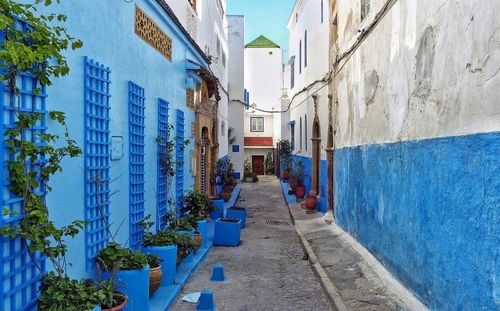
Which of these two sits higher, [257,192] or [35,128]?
[35,128]

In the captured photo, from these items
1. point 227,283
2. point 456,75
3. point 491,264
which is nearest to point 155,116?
point 227,283

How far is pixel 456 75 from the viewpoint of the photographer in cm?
436

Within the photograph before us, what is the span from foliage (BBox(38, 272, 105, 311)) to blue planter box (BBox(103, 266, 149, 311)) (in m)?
0.98

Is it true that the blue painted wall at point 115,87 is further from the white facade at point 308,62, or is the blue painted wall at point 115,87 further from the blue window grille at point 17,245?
the white facade at point 308,62

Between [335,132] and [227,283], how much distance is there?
18.3 feet

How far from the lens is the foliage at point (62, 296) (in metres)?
3.64

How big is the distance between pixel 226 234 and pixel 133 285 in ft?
17.1

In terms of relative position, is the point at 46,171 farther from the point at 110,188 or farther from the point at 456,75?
the point at 456,75

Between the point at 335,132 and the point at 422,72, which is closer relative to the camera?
the point at 422,72

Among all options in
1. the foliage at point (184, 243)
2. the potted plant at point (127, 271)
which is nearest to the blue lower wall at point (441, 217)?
the foliage at point (184, 243)

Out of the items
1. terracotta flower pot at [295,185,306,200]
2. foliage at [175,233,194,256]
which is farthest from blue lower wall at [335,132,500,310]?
terracotta flower pot at [295,185,306,200]

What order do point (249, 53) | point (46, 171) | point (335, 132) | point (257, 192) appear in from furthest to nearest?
point (249, 53)
point (257, 192)
point (335, 132)
point (46, 171)

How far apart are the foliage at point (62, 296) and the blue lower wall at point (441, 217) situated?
10.3ft

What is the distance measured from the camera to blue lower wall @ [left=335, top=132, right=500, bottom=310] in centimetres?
370
